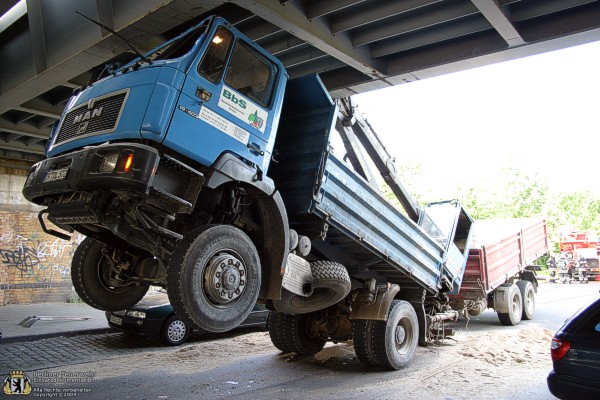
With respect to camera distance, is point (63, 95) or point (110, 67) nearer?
point (110, 67)

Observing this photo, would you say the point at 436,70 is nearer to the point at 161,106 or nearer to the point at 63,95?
the point at 161,106

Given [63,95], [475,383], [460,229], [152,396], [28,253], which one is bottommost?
[152,396]

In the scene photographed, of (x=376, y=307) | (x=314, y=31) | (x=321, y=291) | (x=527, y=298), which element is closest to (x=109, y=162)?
(x=321, y=291)

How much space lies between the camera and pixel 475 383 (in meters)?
5.77

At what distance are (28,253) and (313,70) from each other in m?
10.5

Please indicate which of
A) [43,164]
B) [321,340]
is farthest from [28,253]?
[43,164]

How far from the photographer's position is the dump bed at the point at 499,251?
949 cm

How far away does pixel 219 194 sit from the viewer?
4.33m

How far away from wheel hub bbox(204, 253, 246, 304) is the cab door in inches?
33.5

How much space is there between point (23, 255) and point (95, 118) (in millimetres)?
11348

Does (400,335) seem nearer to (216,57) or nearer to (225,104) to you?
(225,104)

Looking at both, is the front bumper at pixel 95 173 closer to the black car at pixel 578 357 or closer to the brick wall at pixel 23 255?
the black car at pixel 578 357

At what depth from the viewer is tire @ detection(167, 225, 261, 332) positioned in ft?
11.7

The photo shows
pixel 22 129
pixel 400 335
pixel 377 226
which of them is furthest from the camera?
pixel 22 129
